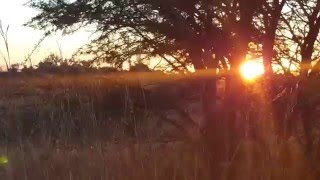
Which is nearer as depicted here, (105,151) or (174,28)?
(105,151)

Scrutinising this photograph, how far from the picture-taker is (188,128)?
10859 mm

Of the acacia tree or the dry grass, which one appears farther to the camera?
the acacia tree

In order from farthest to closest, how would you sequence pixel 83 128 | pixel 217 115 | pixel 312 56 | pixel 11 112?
pixel 312 56
pixel 217 115
pixel 11 112
pixel 83 128

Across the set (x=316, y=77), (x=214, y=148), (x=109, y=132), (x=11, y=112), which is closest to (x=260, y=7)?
(x=316, y=77)

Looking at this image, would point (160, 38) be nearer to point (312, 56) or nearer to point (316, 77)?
point (312, 56)

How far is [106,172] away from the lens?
7.10m

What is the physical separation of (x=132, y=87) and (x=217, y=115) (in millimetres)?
1926

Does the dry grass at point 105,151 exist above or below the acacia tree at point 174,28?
below

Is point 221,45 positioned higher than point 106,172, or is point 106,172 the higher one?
point 221,45

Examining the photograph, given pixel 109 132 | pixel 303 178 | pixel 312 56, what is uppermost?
pixel 312 56

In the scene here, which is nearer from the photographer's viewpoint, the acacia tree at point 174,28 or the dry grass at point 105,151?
the dry grass at point 105,151

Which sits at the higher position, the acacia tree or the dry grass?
the acacia tree

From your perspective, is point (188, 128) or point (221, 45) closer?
point (221, 45)

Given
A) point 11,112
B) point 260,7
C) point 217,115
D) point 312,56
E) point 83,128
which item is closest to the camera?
point 83,128
